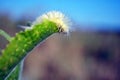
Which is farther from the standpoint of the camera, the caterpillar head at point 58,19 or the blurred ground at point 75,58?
the blurred ground at point 75,58

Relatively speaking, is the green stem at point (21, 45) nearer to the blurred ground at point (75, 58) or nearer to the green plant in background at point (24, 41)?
the green plant in background at point (24, 41)

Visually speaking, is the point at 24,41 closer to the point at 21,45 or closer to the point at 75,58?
the point at 21,45

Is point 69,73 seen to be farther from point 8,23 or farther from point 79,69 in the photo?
point 8,23

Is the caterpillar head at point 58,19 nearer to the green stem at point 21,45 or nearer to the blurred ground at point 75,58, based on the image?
the green stem at point 21,45

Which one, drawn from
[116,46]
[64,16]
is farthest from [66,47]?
[64,16]

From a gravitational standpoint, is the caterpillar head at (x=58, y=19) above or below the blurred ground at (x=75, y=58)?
below

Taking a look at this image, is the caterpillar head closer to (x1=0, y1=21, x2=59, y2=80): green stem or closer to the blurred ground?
(x1=0, y1=21, x2=59, y2=80): green stem

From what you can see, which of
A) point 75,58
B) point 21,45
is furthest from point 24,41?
point 75,58

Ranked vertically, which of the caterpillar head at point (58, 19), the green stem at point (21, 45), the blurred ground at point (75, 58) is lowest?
the green stem at point (21, 45)

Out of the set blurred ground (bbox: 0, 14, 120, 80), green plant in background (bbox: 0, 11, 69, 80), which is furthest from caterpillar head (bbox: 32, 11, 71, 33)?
blurred ground (bbox: 0, 14, 120, 80)

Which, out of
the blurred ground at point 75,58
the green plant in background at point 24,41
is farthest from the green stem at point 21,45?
the blurred ground at point 75,58
